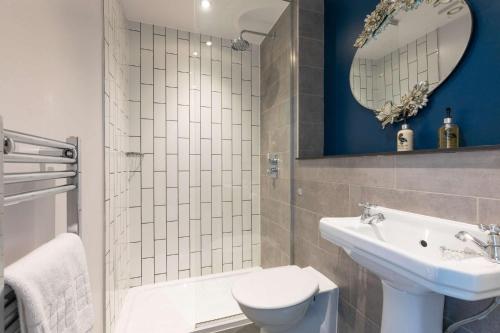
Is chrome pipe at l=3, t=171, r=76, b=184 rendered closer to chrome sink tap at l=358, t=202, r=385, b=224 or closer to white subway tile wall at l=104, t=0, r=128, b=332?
white subway tile wall at l=104, t=0, r=128, b=332

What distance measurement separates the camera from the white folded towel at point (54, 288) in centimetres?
49

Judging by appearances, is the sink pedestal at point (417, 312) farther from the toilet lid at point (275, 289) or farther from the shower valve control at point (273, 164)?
the shower valve control at point (273, 164)

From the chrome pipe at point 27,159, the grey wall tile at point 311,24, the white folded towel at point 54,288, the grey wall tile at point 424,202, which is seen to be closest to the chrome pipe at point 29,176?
the chrome pipe at point 27,159

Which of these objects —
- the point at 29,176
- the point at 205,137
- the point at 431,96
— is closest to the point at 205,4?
the point at 205,137

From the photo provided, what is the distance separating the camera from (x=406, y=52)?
1.18 metres

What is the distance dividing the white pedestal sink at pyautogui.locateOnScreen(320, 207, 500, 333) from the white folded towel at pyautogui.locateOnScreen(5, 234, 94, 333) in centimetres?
87

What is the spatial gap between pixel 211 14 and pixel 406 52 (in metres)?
1.54

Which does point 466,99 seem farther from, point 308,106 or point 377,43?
point 308,106

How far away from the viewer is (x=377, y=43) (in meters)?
1.34

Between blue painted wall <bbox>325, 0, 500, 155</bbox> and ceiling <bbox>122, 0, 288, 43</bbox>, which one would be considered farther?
ceiling <bbox>122, 0, 288, 43</bbox>

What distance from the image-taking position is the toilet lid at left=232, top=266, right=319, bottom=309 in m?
1.15

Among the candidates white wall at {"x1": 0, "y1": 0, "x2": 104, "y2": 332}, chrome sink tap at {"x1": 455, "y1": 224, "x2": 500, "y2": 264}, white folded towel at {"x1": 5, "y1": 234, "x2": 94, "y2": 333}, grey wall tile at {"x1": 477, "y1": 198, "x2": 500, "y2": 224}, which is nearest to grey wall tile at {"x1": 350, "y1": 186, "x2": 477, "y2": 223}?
grey wall tile at {"x1": 477, "y1": 198, "x2": 500, "y2": 224}

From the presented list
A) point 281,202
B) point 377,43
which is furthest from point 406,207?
point 281,202

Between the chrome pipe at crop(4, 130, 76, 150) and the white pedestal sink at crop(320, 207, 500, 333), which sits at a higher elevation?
the chrome pipe at crop(4, 130, 76, 150)
